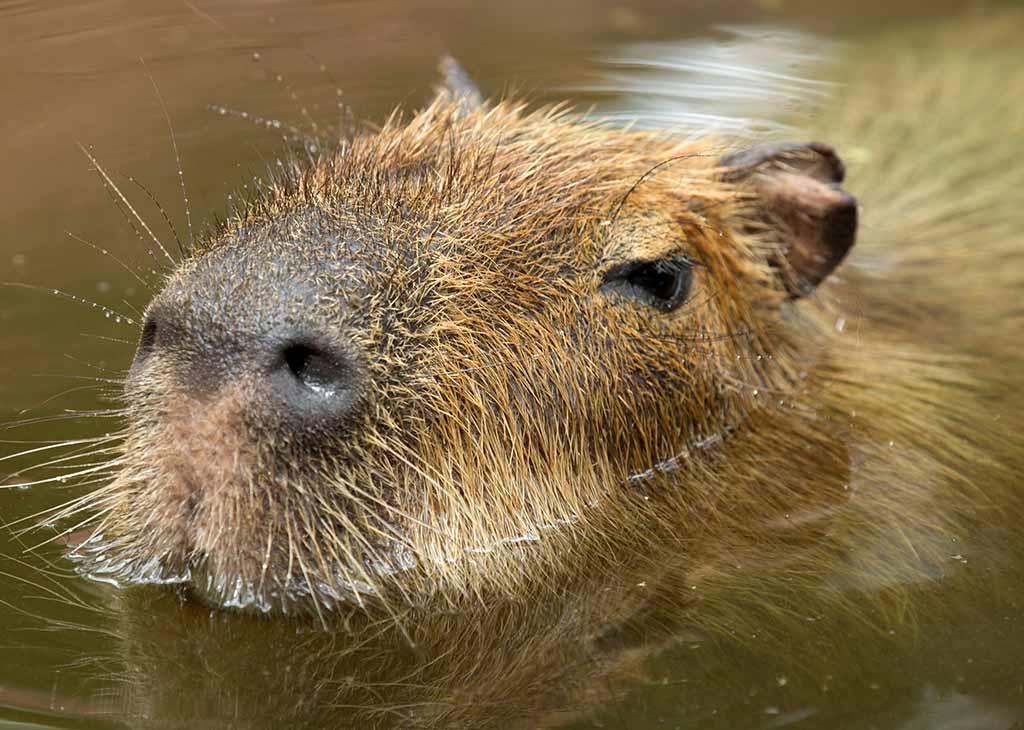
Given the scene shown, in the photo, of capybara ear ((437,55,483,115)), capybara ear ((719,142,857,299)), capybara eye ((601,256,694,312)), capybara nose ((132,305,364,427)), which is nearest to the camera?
capybara nose ((132,305,364,427))

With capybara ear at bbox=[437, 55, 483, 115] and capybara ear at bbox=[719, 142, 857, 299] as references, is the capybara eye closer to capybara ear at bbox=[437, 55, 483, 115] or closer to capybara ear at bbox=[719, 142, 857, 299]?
capybara ear at bbox=[719, 142, 857, 299]

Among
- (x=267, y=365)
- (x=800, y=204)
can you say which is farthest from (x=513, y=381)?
(x=800, y=204)

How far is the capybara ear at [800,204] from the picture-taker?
11.8 ft

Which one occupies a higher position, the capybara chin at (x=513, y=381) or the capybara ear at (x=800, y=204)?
the capybara ear at (x=800, y=204)

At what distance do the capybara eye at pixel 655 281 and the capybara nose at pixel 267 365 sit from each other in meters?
0.77

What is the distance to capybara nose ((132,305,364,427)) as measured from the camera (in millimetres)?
2561

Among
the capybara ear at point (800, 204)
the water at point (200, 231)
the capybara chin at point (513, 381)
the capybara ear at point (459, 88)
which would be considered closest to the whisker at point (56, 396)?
the water at point (200, 231)

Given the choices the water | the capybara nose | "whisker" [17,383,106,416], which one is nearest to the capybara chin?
the capybara nose

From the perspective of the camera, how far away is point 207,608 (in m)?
2.80

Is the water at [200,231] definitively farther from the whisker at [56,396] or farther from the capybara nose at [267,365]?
the capybara nose at [267,365]

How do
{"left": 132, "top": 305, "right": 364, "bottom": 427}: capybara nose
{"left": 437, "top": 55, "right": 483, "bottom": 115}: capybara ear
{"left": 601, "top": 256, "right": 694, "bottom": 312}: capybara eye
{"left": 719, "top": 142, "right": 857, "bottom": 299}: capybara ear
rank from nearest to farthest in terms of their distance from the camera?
1. {"left": 132, "top": 305, "right": 364, "bottom": 427}: capybara nose
2. {"left": 601, "top": 256, "right": 694, "bottom": 312}: capybara eye
3. {"left": 719, "top": 142, "right": 857, "bottom": 299}: capybara ear
4. {"left": 437, "top": 55, "right": 483, "bottom": 115}: capybara ear

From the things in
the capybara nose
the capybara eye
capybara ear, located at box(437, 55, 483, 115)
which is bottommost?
the capybara nose

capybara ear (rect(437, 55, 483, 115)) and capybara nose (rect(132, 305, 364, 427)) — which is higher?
capybara ear (rect(437, 55, 483, 115))

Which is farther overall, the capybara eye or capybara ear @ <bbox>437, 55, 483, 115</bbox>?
capybara ear @ <bbox>437, 55, 483, 115</bbox>
